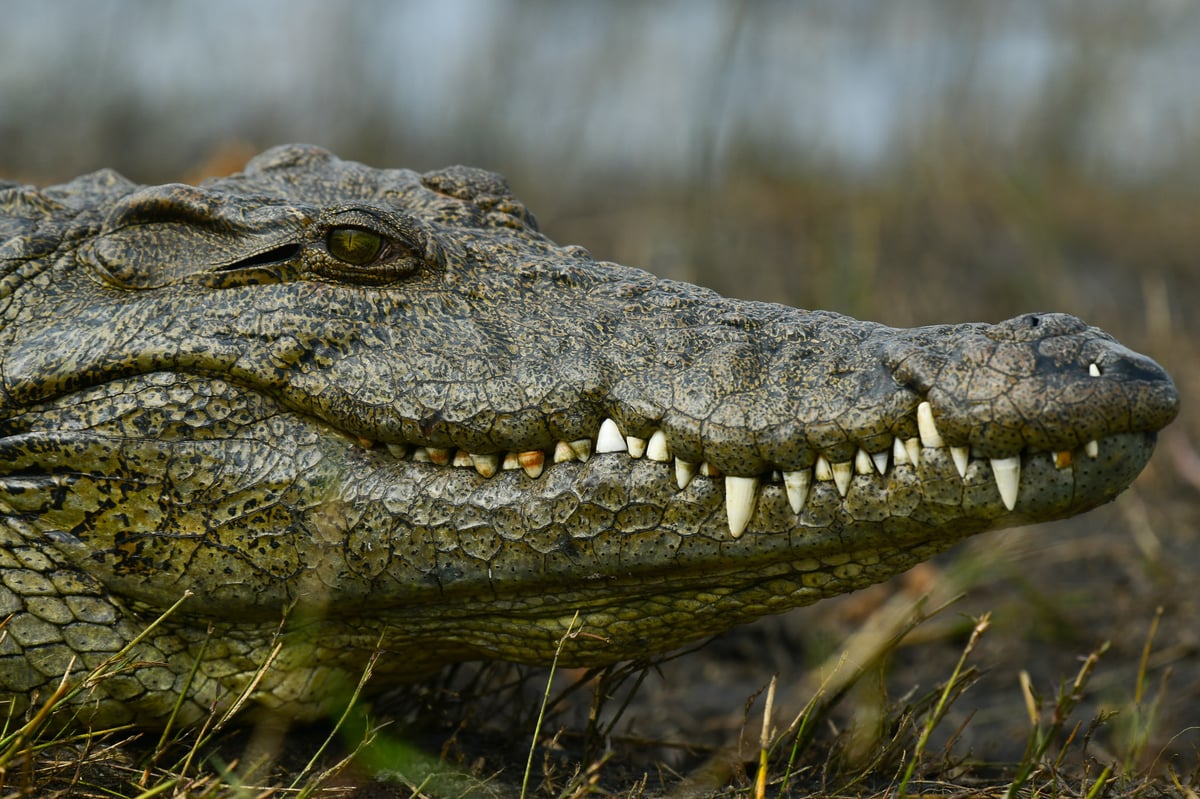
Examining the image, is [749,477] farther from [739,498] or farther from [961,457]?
[961,457]

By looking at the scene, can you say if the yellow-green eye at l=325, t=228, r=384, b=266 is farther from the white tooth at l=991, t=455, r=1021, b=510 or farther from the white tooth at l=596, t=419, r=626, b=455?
the white tooth at l=991, t=455, r=1021, b=510

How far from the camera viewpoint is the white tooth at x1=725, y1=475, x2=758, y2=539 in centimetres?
215

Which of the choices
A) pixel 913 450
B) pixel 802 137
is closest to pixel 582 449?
pixel 913 450

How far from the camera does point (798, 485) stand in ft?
6.97

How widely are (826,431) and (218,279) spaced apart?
1526mm

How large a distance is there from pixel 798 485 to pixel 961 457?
314 mm

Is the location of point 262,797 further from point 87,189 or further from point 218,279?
point 87,189

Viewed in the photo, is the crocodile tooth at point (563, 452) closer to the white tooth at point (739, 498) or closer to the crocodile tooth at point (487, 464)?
the crocodile tooth at point (487, 464)

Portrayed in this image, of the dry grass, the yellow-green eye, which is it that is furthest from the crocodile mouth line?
the yellow-green eye

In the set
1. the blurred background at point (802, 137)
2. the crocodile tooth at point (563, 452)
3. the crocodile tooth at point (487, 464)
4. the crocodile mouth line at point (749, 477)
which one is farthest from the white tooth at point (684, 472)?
the blurred background at point (802, 137)

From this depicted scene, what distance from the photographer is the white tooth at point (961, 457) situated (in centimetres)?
201

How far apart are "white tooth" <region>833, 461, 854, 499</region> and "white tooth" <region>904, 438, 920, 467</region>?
0.37 feet

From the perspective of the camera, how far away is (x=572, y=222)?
928cm

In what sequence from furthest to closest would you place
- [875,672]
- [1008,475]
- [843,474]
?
1. [875,672]
2. [843,474]
3. [1008,475]
